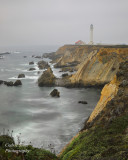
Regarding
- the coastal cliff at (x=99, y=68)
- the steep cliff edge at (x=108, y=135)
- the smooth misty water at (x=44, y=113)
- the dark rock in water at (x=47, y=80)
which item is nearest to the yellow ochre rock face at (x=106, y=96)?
the steep cliff edge at (x=108, y=135)

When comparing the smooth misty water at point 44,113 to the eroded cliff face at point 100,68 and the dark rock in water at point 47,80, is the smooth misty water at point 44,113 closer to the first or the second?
the dark rock in water at point 47,80

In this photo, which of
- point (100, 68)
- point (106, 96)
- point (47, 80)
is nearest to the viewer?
point (106, 96)

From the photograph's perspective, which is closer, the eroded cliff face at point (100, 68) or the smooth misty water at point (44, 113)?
the smooth misty water at point (44, 113)

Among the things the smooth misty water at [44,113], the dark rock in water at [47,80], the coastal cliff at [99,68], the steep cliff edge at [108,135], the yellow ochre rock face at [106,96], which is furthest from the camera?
the dark rock in water at [47,80]

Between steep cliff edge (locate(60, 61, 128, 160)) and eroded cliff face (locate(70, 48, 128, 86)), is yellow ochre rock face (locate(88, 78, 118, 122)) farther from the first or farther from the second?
eroded cliff face (locate(70, 48, 128, 86))

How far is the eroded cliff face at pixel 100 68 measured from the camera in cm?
4575

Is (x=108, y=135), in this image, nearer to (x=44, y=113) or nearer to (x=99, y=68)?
(x=44, y=113)

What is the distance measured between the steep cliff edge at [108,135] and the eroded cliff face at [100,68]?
820 inches

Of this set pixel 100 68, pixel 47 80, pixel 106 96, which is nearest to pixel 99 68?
pixel 100 68

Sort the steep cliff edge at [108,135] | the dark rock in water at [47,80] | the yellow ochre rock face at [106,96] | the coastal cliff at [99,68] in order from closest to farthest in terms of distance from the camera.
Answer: the steep cliff edge at [108,135]
the yellow ochre rock face at [106,96]
the coastal cliff at [99,68]
the dark rock in water at [47,80]

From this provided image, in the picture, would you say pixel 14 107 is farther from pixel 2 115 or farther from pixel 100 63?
pixel 100 63

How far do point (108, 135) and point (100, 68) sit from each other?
33.5 m

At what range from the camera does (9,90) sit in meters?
44.4

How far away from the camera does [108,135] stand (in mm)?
14703
